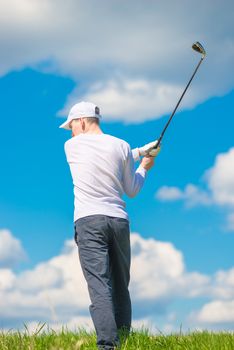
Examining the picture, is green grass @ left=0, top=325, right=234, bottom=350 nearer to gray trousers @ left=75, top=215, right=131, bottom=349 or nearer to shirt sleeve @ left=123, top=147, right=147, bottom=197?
gray trousers @ left=75, top=215, right=131, bottom=349

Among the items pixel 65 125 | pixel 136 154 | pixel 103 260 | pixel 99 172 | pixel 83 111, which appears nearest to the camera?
pixel 103 260

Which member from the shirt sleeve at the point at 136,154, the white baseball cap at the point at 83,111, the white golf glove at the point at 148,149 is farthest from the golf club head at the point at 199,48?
the white baseball cap at the point at 83,111

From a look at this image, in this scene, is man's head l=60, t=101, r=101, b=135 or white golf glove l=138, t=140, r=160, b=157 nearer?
man's head l=60, t=101, r=101, b=135

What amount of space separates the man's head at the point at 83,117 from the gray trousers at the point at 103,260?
3.53ft

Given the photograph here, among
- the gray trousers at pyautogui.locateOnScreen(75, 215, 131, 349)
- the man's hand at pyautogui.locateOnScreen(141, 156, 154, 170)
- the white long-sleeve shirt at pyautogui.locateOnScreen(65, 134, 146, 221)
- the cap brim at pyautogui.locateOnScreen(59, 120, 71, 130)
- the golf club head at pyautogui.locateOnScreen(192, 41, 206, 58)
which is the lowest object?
the gray trousers at pyautogui.locateOnScreen(75, 215, 131, 349)

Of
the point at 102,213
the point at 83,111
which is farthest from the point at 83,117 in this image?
the point at 102,213

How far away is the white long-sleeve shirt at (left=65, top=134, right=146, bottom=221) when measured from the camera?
6.55 metres

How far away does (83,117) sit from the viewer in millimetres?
6871

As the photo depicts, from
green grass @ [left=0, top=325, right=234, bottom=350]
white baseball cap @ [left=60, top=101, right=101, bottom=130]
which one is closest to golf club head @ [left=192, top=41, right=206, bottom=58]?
white baseball cap @ [left=60, top=101, right=101, bottom=130]

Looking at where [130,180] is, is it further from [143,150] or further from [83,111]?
[83,111]

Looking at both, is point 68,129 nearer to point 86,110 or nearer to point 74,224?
point 86,110

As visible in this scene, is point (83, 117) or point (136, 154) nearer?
point (83, 117)

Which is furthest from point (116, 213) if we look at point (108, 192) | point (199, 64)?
point (199, 64)

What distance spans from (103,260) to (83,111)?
165 cm
